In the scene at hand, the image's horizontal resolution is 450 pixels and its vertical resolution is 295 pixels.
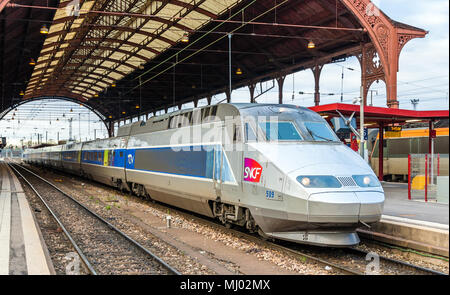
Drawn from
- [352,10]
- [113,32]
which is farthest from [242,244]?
[113,32]

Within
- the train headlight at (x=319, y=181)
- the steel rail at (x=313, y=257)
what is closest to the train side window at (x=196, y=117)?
the steel rail at (x=313, y=257)

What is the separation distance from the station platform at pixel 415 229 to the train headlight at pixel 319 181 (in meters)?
2.59

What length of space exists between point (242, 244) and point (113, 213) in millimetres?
6986

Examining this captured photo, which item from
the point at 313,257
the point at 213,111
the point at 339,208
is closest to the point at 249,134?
the point at 213,111

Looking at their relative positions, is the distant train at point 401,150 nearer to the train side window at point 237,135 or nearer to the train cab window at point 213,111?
the train cab window at point 213,111

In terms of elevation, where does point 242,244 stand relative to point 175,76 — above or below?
below

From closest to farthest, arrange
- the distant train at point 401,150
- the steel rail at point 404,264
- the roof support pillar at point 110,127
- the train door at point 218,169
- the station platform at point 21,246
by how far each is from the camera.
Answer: the station platform at point 21,246 → the steel rail at point 404,264 → the train door at point 218,169 → the distant train at point 401,150 → the roof support pillar at point 110,127

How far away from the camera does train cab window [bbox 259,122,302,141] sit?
948cm

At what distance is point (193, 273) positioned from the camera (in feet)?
25.9

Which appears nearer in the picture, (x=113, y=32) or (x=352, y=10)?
(x=352, y=10)

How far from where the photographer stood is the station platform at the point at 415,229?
29.7ft

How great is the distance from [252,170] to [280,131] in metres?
1.07

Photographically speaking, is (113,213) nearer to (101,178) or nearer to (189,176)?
(189,176)

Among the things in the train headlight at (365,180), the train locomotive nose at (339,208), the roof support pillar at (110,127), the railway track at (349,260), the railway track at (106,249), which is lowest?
the railway track at (106,249)
